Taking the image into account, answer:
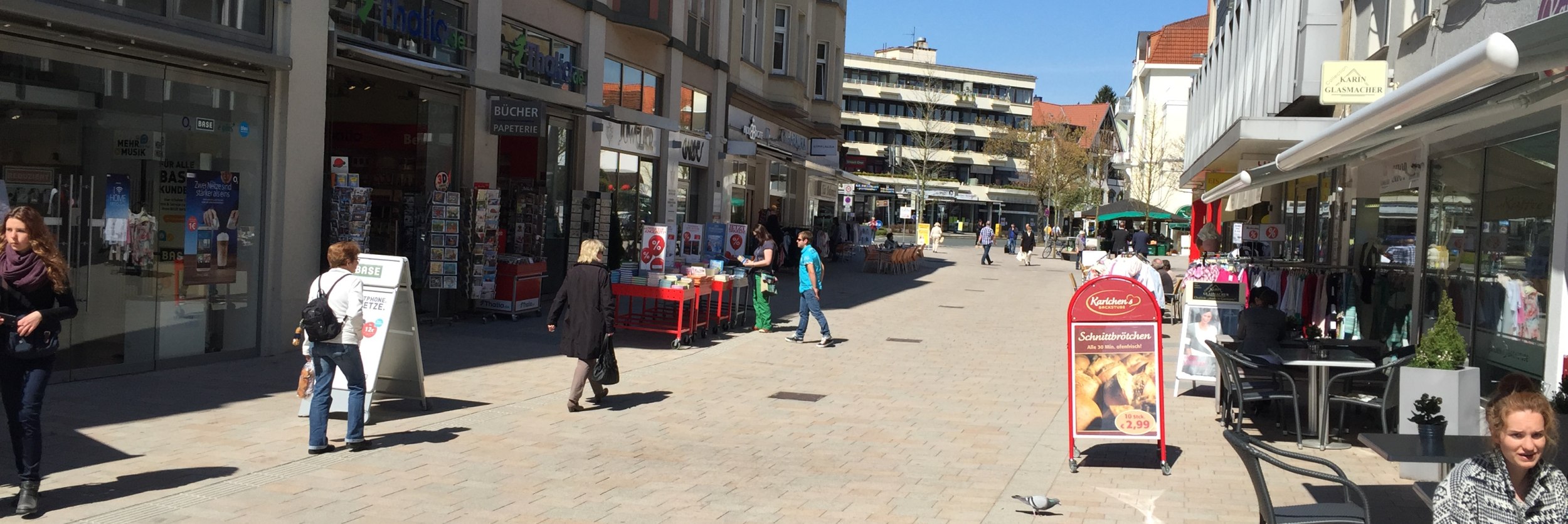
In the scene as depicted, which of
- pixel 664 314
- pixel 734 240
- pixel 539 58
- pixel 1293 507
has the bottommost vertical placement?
pixel 664 314

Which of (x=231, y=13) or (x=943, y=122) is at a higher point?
(x=943, y=122)

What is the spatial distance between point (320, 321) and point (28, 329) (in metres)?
1.87

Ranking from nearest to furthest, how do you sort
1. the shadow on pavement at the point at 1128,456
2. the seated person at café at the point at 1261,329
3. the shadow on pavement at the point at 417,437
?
1. the shadow on pavement at the point at 417,437
2. the shadow on pavement at the point at 1128,456
3. the seated person at café at the point at 1261,329

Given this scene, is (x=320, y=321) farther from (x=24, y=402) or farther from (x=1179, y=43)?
(x=1179, y=43)

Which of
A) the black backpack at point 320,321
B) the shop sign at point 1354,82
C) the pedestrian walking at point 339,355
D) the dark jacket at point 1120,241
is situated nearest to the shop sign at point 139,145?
the pedestrian walking at point 339,355

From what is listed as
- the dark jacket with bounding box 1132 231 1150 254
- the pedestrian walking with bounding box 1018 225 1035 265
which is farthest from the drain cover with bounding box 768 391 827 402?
the pedestrian walking with bounding box 1018 225 1035 265

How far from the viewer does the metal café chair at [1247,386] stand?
356 inches

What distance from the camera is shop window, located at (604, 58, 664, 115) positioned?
70.8ft

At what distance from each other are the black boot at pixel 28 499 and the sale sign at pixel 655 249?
9242mm

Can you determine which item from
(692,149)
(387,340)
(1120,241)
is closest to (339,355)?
(387,340)

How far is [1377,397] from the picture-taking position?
9.25 m

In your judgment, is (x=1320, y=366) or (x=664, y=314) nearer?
(x=1320, y=366)

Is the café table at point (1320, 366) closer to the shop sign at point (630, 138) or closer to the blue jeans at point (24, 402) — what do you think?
the blue jeans at point (24, 402)

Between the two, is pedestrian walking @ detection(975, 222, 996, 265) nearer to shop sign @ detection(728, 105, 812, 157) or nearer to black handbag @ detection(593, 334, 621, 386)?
shop sign @ detection(728, 105, 812, 157)
